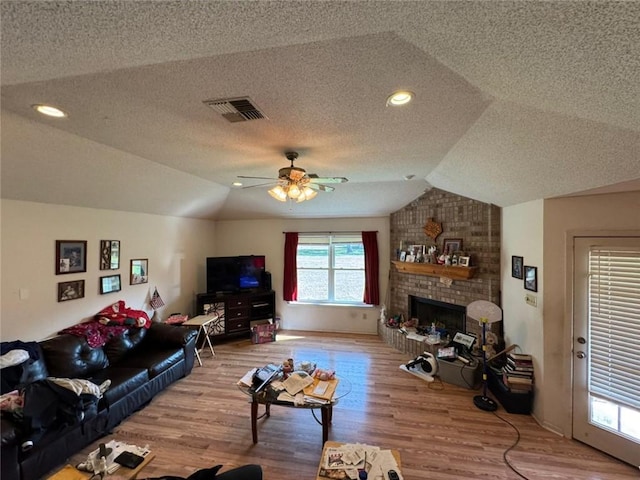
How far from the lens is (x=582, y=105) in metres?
1.52

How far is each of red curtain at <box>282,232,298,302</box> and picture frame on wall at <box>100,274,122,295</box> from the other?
117 inches

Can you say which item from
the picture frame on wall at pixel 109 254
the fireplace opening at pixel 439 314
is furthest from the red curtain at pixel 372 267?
the picture frame on wall at pixel 109 254

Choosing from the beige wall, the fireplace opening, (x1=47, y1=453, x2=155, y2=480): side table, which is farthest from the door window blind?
(x1=47, y1=453, x2=155, y2=480): side table

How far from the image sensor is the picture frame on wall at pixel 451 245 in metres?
4.27

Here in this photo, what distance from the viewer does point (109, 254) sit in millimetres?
3768

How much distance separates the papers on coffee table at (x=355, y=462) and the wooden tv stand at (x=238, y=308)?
12.4 ft

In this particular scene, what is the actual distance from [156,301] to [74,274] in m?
1.38

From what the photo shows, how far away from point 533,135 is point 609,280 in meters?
1.59

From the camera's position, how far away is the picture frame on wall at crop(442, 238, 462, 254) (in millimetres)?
4266

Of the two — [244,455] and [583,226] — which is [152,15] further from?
[583,226]

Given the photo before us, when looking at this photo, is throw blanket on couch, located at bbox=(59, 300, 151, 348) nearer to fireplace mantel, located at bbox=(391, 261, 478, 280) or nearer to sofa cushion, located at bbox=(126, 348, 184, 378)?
sofa cushion, located at bbox=(126, 348, 184, 378)

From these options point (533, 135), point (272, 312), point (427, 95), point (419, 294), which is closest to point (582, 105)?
point (533, 135)

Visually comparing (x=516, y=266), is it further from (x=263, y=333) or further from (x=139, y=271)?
(x=139, y=271)

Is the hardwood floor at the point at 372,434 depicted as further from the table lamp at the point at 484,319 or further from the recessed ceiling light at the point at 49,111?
the recessed ceiling light at the point at 49,111
